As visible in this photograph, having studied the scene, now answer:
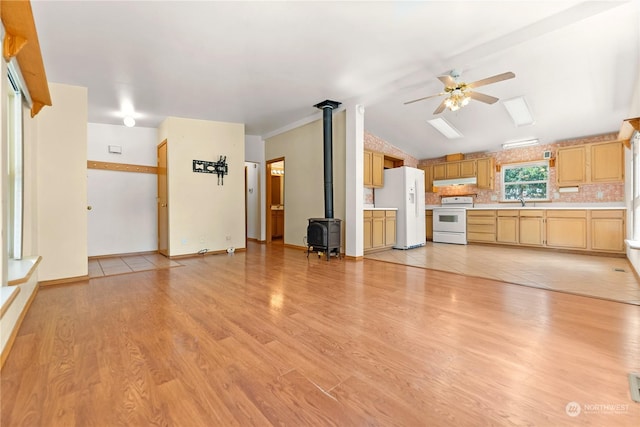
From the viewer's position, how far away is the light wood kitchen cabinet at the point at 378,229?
5.39 metres

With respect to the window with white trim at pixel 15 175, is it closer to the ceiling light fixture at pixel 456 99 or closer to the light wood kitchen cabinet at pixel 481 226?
the ceiling light fixture at pixel 456 99

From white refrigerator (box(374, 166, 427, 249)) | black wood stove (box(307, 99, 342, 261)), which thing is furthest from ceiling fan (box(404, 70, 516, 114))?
white refrigerator (box(374, 166, 427, 249))

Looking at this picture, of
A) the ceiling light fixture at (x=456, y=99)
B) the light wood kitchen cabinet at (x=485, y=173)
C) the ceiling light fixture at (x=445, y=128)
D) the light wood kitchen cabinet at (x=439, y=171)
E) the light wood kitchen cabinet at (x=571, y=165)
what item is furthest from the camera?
the light wood kitchen cabinet at (x=439, y=171)

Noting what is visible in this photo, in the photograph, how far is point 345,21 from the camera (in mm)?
2637

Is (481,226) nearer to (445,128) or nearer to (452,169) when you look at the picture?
(452,169)

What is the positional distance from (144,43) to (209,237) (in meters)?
3.40

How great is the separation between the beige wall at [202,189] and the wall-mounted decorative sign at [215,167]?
0.07 m

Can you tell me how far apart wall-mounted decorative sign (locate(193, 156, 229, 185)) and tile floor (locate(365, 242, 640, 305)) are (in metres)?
3.22

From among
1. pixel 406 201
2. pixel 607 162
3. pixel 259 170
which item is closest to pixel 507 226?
pixel 607 162

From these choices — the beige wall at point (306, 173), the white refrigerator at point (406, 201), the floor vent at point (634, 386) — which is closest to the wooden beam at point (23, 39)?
the floor vent at point (634, 386)

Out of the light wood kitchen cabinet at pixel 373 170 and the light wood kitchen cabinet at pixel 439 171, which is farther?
the light wood kitchen cabinet at pixel 439 171

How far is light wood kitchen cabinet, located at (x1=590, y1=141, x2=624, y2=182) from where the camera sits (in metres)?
5.14

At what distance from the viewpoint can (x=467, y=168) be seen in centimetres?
711

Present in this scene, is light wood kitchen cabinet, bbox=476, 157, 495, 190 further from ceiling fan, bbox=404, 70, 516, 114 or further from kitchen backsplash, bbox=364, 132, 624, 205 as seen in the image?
ceiling fan, bbox=404, 70, 516, 114
